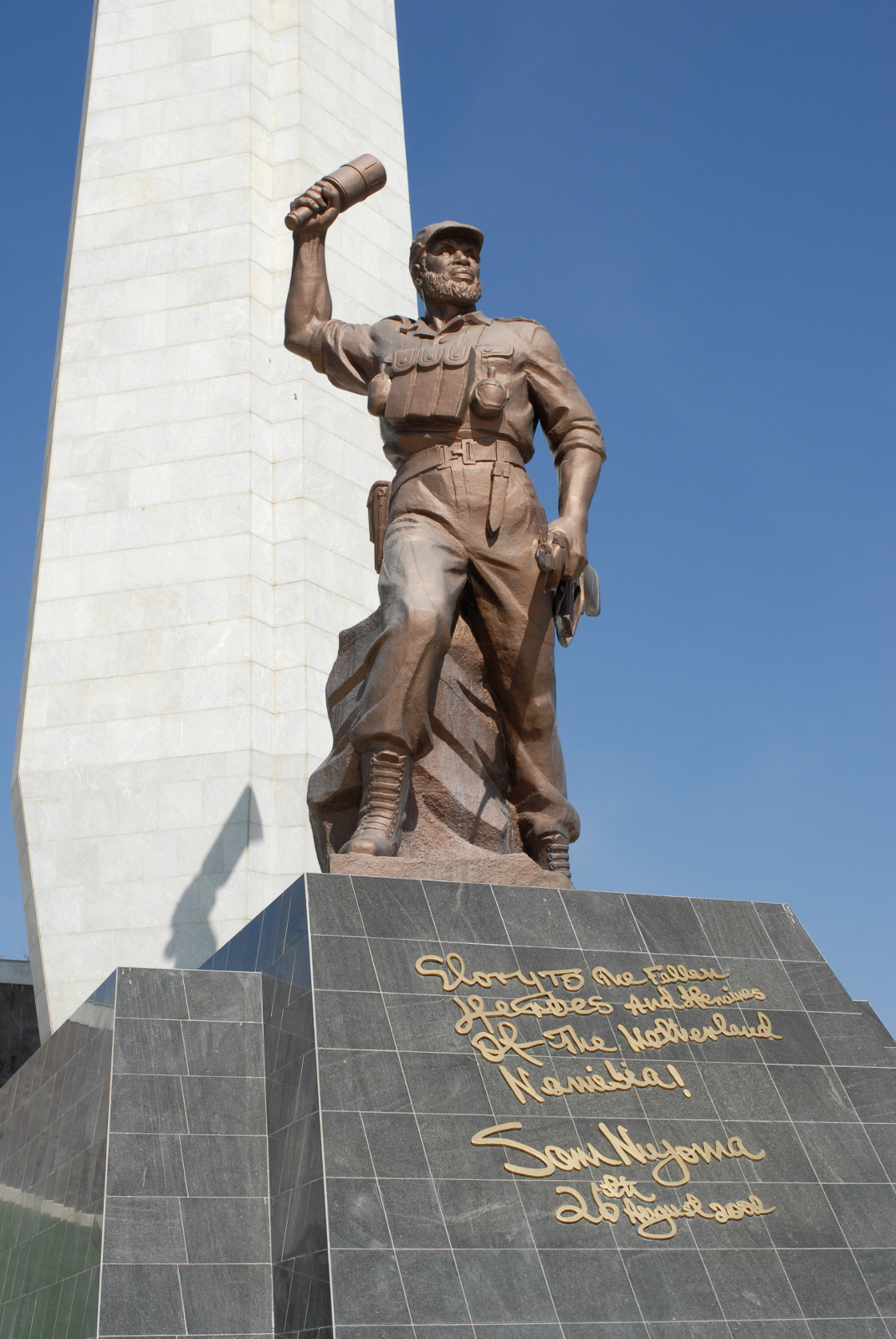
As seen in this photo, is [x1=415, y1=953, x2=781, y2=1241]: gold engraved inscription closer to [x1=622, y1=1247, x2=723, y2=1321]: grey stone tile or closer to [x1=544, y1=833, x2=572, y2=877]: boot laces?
[x1=622, y1=1247, x2=723, y2=1321]: grey stone tile

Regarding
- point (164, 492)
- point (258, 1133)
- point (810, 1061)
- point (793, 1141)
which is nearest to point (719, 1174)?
point (793, 1141)

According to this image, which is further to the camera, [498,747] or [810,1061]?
[498,747]

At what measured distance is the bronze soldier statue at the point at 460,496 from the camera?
5.29m

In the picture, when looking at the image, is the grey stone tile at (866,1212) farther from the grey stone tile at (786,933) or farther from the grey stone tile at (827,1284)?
the grey stone tile at (786,933)

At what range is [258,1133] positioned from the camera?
4.24m

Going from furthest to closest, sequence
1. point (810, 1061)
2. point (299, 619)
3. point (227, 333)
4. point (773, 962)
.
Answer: point (227, 333), point (299, 619), point (773, 962), point (810, 1061)

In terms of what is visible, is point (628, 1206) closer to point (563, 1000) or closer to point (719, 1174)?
point (719, 1174)

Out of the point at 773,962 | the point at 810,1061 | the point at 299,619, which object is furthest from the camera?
the point at 299,619

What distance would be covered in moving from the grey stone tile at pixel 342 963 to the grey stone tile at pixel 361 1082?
26 cm

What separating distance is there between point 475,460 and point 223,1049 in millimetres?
2660

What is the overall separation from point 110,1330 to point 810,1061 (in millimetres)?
2507

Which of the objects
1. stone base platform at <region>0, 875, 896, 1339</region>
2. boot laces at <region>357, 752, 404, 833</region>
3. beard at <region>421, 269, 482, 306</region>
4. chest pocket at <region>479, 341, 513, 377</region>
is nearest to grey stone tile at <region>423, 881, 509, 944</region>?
stone base platform at <region>0, 875, 896, 1339</region>

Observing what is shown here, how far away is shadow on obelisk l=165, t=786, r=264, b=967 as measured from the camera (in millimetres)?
9953

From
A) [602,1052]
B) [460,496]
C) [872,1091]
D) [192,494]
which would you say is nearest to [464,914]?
[602,1052]
